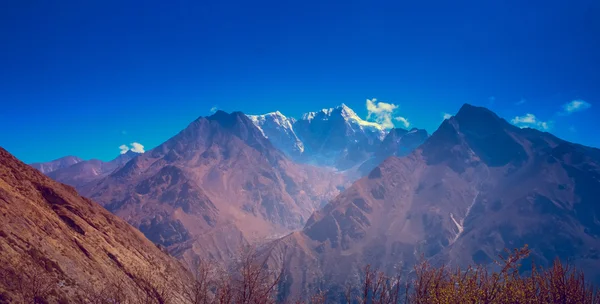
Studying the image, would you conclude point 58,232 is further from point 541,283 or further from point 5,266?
point 541,283

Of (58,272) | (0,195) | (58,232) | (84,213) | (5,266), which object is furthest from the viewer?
(84,213)

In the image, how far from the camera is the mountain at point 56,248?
38.2 metres

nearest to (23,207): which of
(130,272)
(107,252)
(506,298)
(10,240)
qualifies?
(10,240)

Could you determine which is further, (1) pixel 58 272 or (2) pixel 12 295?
(1) pixel 58 272

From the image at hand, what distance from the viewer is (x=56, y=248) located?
1903 inches

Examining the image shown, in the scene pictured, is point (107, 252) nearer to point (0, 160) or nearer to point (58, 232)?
point (58, 232)

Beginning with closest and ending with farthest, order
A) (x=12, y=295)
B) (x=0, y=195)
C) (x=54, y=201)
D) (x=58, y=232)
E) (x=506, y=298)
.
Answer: (x=506, y=298), (x=12, y=295), (x=0, y=195), (x=58, y=232), (x=54, y=201)

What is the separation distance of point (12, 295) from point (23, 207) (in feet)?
73.9

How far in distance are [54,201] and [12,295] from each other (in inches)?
1448

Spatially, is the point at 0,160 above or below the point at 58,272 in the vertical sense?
above

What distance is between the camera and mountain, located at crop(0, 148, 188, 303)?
38219 mm

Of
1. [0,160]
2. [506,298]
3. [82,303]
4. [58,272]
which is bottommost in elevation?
[82,303]

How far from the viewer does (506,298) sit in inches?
835

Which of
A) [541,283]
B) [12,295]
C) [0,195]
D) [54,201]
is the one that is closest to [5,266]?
[12,295]
